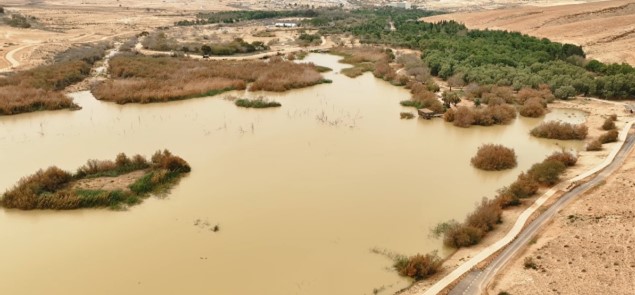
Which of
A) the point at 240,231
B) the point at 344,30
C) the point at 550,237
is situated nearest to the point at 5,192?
the point at 240,231

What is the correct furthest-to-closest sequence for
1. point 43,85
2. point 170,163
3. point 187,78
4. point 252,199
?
point 187,78 < point 43,85 < point 170,163 < point 252,199

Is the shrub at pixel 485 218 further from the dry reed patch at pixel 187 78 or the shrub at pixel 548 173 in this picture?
the dry reed patch at pixel 187 78

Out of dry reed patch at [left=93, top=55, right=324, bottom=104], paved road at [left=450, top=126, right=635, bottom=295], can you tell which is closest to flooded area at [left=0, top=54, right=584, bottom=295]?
paved road at [left=450, top=126, right=635, bottom=295]

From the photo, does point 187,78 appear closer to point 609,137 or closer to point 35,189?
point 35,189

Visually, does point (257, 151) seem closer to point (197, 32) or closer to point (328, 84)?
point (328, 84)

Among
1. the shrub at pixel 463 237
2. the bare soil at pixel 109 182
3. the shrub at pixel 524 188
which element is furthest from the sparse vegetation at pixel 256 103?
the shrub at pixel 463 237

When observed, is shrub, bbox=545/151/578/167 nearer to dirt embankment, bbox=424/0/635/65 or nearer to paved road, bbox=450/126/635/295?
paved road, bbox=450/126/635/295

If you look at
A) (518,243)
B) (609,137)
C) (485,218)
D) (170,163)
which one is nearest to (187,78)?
(170,163)
